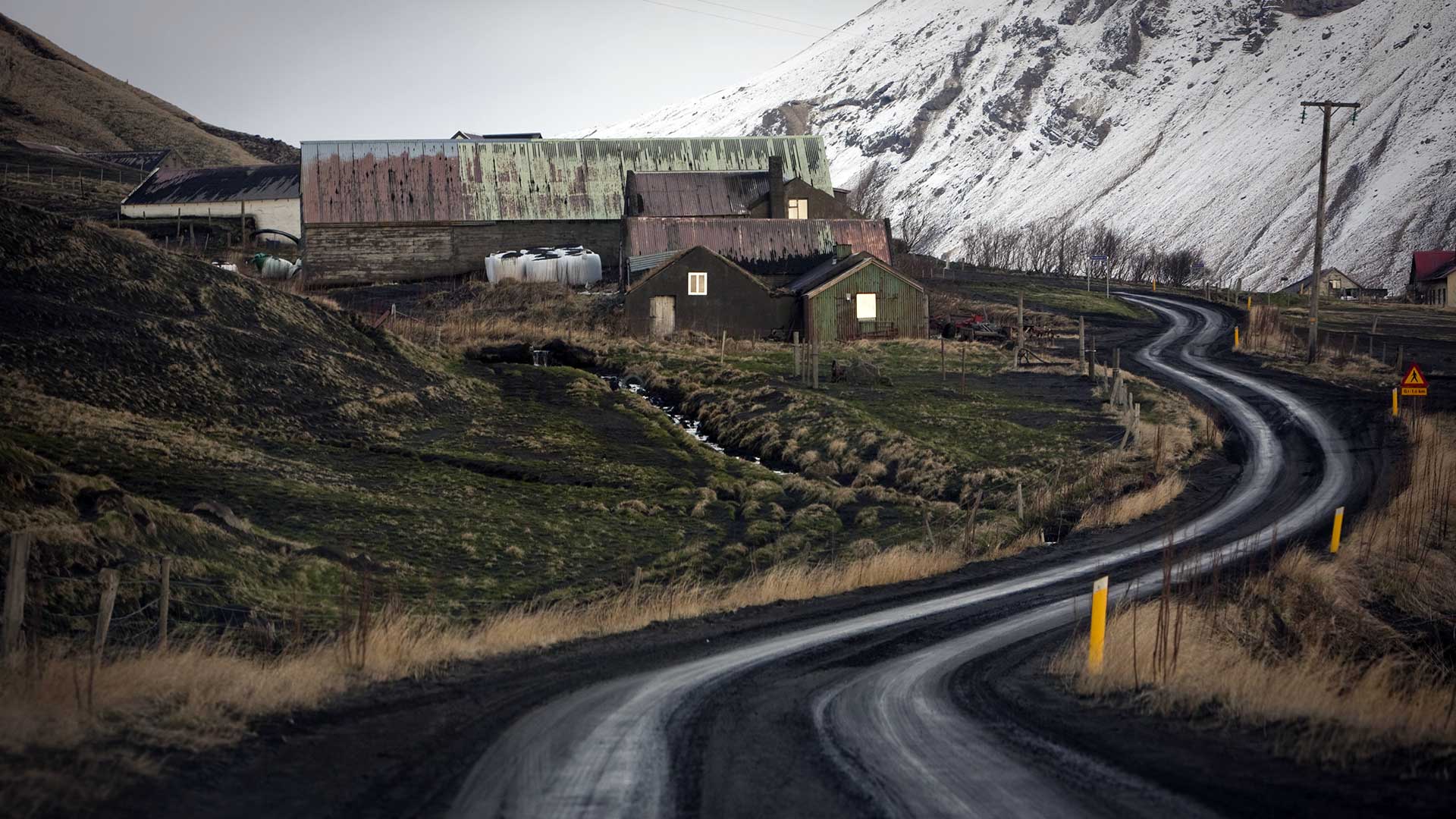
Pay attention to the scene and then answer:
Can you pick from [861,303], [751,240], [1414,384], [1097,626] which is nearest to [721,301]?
[751,240]

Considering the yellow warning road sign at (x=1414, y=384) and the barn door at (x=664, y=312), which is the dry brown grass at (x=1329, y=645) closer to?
the yellow warning road sign at (x=1414, y=384)

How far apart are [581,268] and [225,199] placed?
34.9 metres

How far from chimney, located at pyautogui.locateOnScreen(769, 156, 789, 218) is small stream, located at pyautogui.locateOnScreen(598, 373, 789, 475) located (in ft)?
87.3

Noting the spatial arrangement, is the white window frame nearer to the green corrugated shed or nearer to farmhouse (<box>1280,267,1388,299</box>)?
the green corrugated shed

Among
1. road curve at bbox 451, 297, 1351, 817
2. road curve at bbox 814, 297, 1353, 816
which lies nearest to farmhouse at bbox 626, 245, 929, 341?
road curve at bbox 451, 297, 1351, 817

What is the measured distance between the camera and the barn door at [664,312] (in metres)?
59.8

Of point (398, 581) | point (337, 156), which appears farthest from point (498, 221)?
point (398, 581)

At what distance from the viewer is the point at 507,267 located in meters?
68.6

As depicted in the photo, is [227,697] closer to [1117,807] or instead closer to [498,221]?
[1117,807]

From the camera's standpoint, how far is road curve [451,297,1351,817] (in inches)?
364

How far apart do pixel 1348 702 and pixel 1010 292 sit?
79338mm

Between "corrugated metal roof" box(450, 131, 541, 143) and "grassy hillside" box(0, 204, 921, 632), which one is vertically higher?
"corrugated metal roof" box(450, 131, 541, 143)

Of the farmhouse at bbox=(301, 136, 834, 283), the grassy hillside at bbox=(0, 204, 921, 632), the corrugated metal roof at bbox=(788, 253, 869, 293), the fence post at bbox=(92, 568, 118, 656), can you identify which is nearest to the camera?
the fence post at bbox=(92, 568, 118, 656)

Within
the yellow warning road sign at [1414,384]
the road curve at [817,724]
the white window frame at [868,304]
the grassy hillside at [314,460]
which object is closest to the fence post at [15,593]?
the grassy hillside at [314,460]
